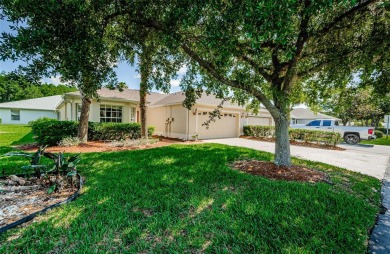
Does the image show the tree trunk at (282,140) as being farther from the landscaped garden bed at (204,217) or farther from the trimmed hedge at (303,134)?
the trimmed hedge at (303,134)

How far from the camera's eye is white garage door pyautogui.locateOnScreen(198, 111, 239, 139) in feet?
47.9

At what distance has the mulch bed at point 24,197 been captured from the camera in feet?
9.61

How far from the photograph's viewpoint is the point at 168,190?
394 cm

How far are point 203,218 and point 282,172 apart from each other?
339 centimetres

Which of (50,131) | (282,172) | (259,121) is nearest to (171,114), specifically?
(50,131)

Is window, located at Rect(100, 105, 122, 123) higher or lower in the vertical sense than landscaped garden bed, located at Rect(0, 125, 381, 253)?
higher

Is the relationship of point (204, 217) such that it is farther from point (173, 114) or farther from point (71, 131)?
point (173, 114)

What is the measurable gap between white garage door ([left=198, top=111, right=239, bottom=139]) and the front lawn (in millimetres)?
9806

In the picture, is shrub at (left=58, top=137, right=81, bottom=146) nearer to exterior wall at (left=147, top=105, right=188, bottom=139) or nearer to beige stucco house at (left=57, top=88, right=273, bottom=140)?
beige stucco house at (left=57, top=88, right=273, bottom=140)

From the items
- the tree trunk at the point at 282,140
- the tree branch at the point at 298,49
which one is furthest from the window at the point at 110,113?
the tree branch at the point at 298,49

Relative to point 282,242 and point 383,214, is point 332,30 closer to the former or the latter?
point 383,214

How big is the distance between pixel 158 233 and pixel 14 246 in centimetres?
170

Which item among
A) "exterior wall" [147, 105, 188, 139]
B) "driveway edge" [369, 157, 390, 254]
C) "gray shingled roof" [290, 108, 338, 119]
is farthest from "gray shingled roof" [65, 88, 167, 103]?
"gray shingled roof" [290, 108, 338, 119]

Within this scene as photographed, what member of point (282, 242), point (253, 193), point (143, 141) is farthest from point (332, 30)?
point (143, 141)
